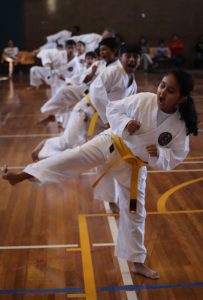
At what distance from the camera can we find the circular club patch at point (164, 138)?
9.50 ft

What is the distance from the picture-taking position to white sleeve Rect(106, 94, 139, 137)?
2926mm

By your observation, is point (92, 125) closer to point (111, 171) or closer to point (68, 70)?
point (111, 171)

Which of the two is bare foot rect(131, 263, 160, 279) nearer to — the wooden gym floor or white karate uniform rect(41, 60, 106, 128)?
the wooden gym floor

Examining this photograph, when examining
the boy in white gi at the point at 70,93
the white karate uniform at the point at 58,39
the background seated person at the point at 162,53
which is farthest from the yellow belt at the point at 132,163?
the background seated person at the point at 162,53

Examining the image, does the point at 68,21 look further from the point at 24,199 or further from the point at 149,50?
the point at 24,199

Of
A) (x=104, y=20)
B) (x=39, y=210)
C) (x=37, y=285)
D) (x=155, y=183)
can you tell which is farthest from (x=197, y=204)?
(x=104, y=20)

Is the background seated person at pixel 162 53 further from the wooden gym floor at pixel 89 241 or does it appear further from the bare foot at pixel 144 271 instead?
the bare foot at pixel 144 271

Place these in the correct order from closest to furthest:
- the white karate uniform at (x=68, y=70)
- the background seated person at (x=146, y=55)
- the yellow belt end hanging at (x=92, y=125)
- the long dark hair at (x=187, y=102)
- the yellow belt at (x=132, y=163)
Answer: the long dark hair at (x=187, y=102)
the yellow belt at (x=132, y=163)
the yellow belt end hanging at (x=92, y=125)
the white karate uniform at (x=68, y=70)
the background seated person at (x=146, y=55)

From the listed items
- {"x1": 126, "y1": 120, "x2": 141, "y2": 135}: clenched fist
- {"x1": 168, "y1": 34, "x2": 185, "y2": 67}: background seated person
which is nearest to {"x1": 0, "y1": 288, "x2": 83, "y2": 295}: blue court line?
{"x1": 126, "y1": 120, "x2": 141, "y2": 135}: clenched fist

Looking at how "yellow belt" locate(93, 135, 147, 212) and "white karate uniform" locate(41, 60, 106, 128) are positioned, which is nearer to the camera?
"yellow belt" locate(93, 135, 147, 212)

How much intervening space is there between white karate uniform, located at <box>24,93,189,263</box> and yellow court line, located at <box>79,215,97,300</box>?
0.23 metres

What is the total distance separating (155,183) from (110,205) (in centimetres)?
91

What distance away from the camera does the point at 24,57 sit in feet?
50.7

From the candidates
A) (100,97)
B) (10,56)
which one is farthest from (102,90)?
(10,56)
